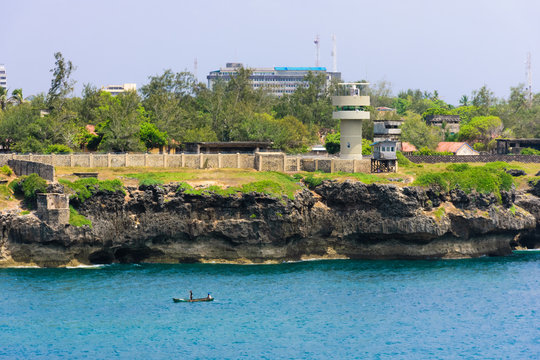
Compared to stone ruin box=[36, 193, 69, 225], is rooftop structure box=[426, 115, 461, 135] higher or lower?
higher

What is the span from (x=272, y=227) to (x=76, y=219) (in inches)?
757

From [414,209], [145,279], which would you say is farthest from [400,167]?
[145,279]

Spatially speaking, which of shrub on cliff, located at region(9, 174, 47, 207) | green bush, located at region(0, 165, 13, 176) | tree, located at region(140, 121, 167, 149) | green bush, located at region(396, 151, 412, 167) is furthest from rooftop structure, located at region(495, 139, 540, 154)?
green bush, located at region(0, 165, 13, 176)

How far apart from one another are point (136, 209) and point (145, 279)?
10.6m

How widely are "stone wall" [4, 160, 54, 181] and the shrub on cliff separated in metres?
0.92

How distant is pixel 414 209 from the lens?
82.5 m

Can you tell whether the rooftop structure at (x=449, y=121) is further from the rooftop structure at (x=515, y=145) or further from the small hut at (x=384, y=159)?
the small hut at (x=384, y=159)

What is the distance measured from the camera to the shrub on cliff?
78438 mm

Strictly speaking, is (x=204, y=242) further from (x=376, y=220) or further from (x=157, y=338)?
(x=157, y=338)

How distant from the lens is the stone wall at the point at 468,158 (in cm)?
10838

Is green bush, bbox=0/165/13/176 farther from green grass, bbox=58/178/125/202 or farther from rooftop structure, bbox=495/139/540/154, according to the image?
rooftop structure, bbox=495/139/540/154

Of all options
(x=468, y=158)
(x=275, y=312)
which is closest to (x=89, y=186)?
(x=275, y=312)

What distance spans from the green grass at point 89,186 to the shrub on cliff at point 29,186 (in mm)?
2281

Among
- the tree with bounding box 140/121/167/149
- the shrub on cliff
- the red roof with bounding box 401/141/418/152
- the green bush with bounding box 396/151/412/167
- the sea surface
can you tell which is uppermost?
the tree with bounding box 140/121/167/149
